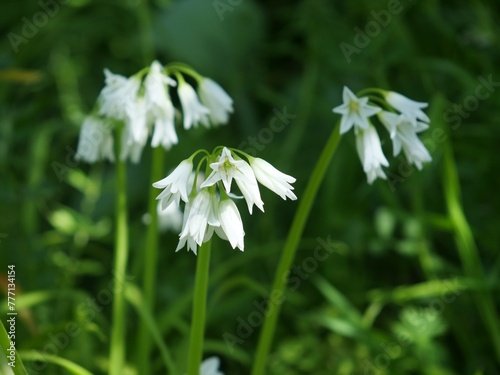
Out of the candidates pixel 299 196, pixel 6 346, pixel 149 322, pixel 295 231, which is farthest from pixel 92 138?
pixel 299 196

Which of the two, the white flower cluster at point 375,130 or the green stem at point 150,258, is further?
the green stem at point 150,258

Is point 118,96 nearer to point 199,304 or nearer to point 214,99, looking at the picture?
point 214,99

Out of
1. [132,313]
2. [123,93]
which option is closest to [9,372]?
[123,93]

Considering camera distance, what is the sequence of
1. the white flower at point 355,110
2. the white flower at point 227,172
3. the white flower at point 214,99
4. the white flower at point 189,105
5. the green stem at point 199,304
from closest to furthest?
the white flower at point 227,172
the green stem at point 199,304
the white flower at point 355,110
the white flower at point 189,105
the white flower at point 214,99

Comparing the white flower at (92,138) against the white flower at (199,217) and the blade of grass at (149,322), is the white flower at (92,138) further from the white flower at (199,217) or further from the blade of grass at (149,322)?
the white flower at (199,217)

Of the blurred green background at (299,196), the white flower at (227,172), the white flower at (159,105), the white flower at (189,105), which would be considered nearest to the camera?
the white flower at (227,172)

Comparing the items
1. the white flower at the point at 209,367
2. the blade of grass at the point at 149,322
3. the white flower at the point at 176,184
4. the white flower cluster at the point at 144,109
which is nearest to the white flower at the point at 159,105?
the white flower cluster at the point at 144,109
